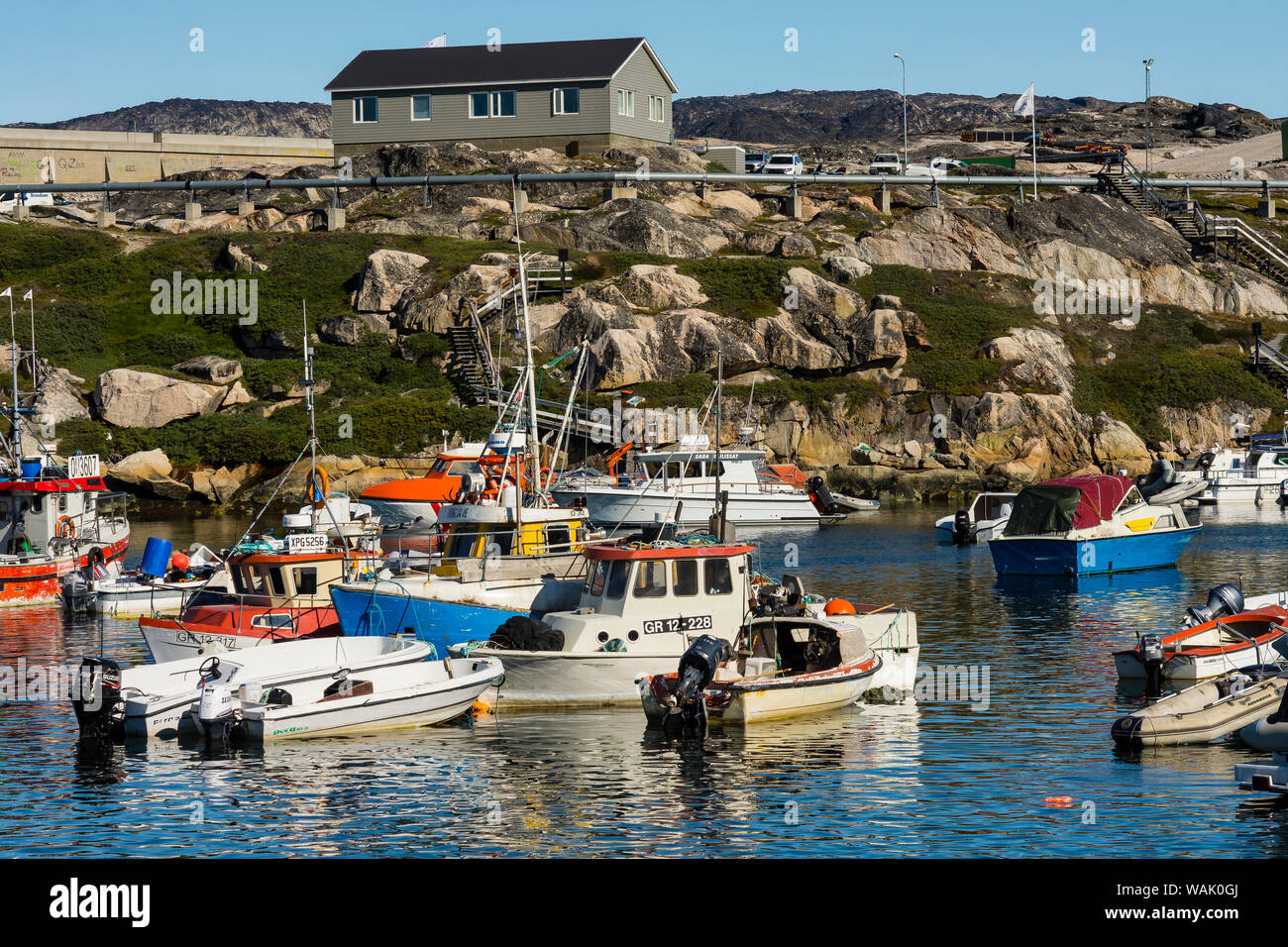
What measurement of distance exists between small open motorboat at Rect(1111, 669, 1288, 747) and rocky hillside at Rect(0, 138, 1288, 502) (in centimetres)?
4706

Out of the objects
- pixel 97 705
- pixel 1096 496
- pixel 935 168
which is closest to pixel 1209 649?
pixel 1096 496

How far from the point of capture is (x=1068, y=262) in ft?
302

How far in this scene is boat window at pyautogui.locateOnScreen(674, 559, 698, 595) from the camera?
2514 centimetres

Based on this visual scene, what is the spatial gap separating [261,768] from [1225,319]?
83497 mm

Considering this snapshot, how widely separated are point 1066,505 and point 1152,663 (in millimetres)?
18733

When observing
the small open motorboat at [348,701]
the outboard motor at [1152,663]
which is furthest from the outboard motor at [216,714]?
the outboard motor at [1152,663]

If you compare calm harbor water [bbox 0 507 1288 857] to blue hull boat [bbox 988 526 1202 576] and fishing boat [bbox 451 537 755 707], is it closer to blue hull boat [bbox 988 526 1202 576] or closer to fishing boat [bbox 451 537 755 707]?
fishing boat [bbox 451 537 755 707]

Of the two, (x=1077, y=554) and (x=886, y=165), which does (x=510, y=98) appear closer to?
(x=886, y=165)

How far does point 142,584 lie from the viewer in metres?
39.9

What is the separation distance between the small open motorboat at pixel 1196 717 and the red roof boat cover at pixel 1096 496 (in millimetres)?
22270

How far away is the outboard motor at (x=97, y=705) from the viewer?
23.3m
